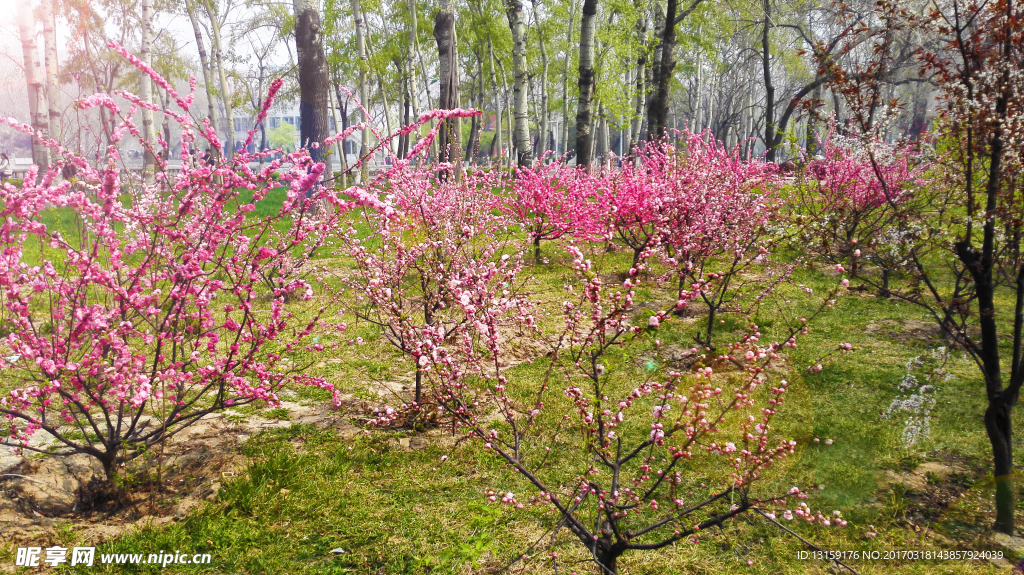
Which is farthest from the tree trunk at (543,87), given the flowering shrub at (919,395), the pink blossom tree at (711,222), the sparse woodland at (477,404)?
the flowering shrub at (919,395)

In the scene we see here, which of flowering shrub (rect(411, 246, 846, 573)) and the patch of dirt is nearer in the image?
flowering shrub (rect(411, 246, 846, 573))

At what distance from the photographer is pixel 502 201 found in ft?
33.1

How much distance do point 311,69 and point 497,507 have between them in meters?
9.25

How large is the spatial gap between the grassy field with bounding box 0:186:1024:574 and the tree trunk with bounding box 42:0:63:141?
1270 centimetres

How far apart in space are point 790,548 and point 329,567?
2299 millimetres

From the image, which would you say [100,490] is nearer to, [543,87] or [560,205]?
[560,205]

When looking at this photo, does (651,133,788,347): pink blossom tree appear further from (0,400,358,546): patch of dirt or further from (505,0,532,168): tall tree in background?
(505,0,532,168): tall tree in background

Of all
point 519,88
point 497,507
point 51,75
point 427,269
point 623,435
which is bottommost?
point 497,507

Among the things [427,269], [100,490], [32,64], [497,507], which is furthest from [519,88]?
[100,490]

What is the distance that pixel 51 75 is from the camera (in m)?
12.6

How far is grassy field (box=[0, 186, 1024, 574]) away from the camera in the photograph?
2.79 metres

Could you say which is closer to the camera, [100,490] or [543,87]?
[100,490]

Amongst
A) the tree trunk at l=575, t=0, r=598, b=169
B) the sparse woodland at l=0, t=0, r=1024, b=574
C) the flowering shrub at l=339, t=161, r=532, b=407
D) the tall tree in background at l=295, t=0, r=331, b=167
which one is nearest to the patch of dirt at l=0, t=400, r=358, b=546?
the sparse woodland at l=0, t=0, r=1024, b=574

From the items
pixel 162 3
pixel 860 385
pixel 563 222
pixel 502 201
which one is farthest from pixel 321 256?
pixel 162 3
